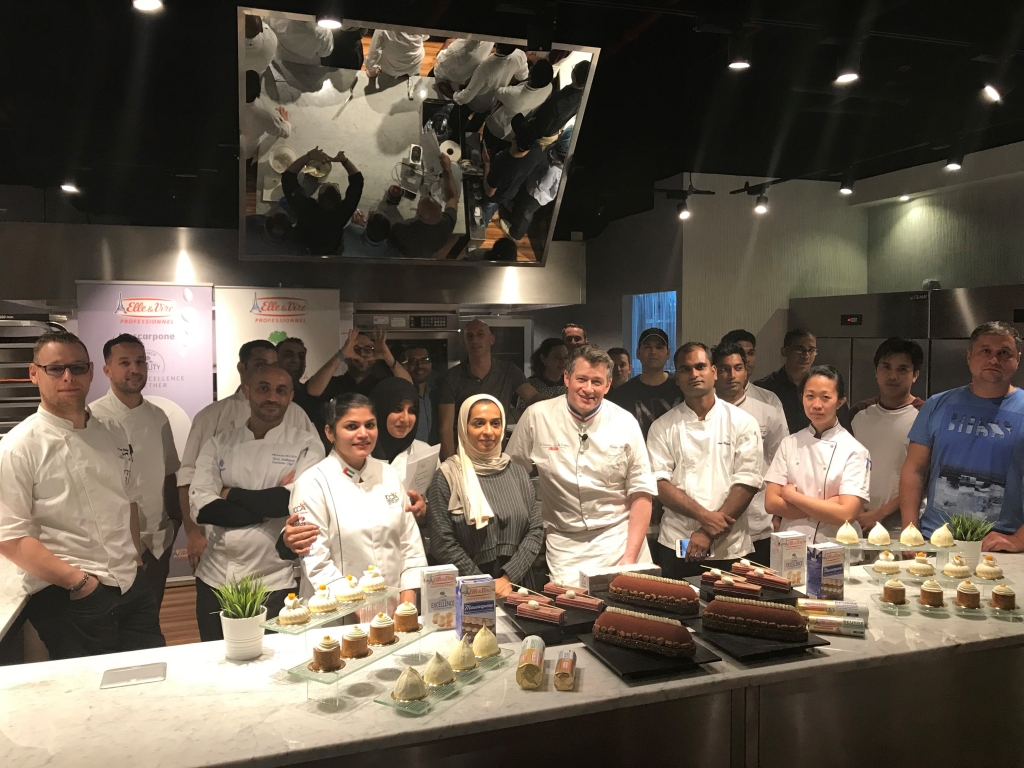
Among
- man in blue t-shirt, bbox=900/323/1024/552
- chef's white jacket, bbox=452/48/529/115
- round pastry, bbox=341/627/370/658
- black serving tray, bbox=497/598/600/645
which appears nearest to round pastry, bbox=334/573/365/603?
round pastry, bbox=341/627/370/658

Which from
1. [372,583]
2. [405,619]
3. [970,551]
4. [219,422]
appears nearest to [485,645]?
[405,619]

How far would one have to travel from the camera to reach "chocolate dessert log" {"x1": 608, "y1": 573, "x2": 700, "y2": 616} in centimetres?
222

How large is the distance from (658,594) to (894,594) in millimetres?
743

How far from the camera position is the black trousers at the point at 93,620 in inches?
104

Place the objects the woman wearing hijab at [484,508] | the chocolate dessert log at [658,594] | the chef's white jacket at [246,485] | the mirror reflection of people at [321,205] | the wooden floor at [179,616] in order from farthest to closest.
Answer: the wooden floor at [179,616] < the mirror reflection of people at [321,205] < the chef's white jacket at [246,485] < the woman wearing hijab at [484,508] < the chocolate dessert log at [658,594]

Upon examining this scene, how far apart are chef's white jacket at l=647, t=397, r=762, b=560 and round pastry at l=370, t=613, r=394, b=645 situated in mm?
1875

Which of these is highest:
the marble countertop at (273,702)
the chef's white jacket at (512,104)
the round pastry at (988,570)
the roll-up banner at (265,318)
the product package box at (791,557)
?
the chef's white jacket at (512,104)

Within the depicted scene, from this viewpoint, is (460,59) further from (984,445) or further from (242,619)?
(984,445)

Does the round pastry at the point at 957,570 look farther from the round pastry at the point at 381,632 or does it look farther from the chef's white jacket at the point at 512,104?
the chef's white jacket at the point at 512,104

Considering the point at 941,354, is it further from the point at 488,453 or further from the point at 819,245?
the point at 488,453

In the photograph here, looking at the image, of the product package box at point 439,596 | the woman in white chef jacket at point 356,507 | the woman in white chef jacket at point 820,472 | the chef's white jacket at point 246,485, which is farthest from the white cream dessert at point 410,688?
the woman in white chef jacket at point 820,472

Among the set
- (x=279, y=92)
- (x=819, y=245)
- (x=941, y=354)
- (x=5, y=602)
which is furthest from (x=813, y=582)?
(x=819, y=245)

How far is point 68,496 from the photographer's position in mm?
2697

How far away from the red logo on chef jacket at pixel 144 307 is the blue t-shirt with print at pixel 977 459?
4.61 m
